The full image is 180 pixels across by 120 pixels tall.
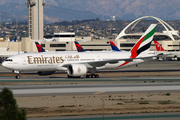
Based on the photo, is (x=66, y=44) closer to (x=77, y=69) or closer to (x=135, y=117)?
(x=77, y=69)

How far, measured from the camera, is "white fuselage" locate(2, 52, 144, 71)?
52.7 metres

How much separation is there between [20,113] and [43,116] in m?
9.74

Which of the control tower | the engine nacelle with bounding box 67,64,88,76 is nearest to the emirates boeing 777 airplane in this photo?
the engine nacelle with bounding box 67,64,88,76

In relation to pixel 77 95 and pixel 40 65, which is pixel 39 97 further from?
pixel 40 65

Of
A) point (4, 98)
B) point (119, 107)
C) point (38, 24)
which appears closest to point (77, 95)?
Result: point (119, 107)

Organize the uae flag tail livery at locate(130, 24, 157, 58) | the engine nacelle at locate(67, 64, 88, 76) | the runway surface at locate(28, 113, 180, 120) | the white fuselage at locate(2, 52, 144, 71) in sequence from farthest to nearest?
the uae flag tail livery at locate(130, 24, 157, 58), the white fuselage at locate(2, 52, 144, 71), the engine nacelle at locate(67, 64, 88, 76), the runway surface at locate(28, 113, 180, 120)

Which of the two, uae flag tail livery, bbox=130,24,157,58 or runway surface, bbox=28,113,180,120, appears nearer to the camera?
runway surface, bbox=28,113,180,120

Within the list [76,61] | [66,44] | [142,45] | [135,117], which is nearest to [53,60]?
[76,61]

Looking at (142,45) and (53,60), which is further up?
(142,45)

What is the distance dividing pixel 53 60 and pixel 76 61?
4387 mm

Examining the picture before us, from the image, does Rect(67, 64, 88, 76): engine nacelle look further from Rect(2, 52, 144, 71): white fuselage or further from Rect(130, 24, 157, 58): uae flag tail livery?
Rect(130, 24, 157, 58): uae flag tail livery

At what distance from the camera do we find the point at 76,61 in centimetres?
5606

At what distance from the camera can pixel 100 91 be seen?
37625 mm

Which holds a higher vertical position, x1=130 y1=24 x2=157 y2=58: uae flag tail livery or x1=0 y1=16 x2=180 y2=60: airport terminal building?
x1=0 y1=16 x2=180 y2=60: airport terminal building
